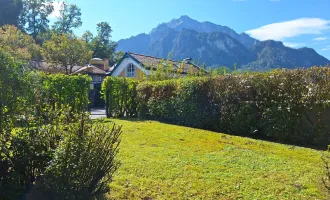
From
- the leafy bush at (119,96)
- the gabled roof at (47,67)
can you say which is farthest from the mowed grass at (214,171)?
the gabled roof at (47,67)

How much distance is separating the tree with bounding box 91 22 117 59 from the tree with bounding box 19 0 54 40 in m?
11.8

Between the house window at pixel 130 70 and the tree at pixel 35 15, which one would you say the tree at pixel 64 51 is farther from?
the tree at pixel 35 15

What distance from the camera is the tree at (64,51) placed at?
33.5 metres

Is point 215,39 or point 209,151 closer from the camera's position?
point 209,151

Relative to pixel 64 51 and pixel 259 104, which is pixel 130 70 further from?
pixel 259 104

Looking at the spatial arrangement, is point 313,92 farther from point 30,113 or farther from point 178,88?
point 30,113

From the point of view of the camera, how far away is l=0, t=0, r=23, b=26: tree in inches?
1951

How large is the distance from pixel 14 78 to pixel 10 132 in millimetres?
771

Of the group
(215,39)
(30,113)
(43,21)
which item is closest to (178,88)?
(30,113)

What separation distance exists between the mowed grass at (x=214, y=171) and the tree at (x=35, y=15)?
59.2 metres

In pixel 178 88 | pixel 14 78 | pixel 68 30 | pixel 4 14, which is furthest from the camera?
pixel 68 30

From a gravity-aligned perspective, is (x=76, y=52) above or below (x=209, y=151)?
above

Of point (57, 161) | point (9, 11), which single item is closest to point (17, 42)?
point (9, 11)

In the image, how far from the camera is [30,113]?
3.94 metres
